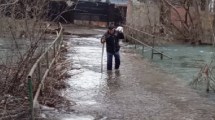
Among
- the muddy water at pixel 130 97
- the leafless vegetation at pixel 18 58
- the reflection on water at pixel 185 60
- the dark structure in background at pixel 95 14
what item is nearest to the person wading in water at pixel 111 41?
the muddy water at pixel 130 97

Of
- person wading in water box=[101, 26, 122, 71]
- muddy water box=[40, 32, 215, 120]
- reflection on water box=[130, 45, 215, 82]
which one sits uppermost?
person wading in water box=[101, 26, 122, 71]

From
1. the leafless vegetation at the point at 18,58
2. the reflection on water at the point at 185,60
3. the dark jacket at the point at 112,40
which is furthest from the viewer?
the reflection on water at the point at 185,60

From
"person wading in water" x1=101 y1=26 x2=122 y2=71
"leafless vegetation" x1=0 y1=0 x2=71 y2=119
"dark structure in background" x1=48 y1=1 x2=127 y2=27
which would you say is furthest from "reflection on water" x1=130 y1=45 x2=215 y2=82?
"dark structure in background" x1=48 y1=1 x2=127 y2=27

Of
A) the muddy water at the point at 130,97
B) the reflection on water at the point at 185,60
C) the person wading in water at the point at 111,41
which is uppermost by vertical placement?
the person wading in water at the point at 111,41

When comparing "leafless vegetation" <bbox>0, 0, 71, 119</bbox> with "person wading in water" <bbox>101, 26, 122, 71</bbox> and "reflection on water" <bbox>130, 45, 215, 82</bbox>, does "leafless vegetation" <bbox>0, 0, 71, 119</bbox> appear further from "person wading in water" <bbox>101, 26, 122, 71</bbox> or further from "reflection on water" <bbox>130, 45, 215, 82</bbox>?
"reflection on water" <bbox>130, 45, 215, 82</bbox>

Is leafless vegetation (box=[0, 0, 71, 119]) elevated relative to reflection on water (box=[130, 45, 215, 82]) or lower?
elevated

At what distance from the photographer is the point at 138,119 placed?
30.0 ft

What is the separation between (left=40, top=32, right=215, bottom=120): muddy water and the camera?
947 centimetres

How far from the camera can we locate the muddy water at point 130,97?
9470mm

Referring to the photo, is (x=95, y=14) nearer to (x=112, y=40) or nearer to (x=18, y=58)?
(x=112, y=40)

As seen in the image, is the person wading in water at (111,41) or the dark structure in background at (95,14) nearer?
the person wading in water at (111,41)

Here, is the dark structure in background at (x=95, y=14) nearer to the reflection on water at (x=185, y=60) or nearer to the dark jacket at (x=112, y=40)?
the reflection on water at (x=185, y=60)

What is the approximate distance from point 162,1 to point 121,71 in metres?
18.2

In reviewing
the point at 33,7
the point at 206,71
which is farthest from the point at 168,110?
the point at 33,7
